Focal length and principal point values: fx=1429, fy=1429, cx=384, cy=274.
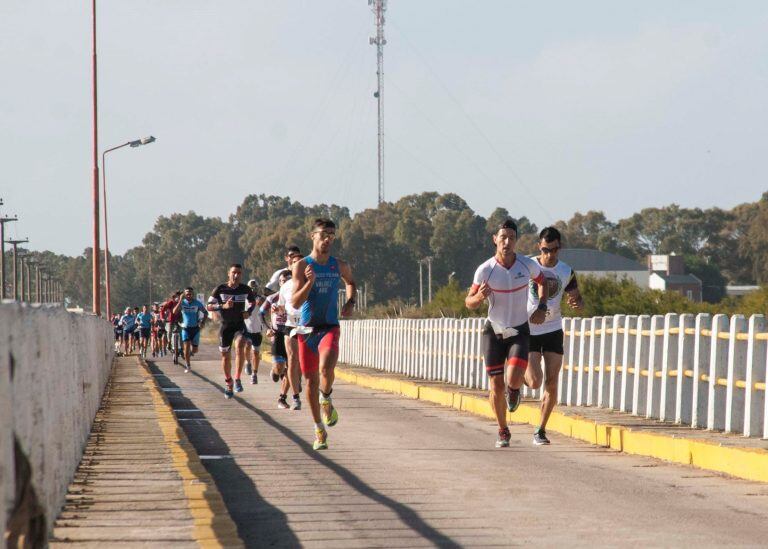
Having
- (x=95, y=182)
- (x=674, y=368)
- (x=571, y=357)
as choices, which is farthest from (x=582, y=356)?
(x=95, y=182)

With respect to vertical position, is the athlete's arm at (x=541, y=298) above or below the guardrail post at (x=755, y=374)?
above

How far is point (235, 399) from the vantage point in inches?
870

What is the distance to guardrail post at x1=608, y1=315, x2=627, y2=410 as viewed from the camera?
1731 cm

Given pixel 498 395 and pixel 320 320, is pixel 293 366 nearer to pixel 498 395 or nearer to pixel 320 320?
pixel 498 395

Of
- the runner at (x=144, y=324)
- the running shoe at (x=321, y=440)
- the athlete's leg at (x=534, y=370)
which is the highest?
the athlete's leg at (x=534, y=370)

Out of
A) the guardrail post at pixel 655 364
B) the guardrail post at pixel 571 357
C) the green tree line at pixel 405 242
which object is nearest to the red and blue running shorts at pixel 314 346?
the guardrail post at pixel 655 364

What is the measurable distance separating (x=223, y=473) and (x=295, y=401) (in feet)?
24.9

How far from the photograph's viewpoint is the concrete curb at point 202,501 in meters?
7.05

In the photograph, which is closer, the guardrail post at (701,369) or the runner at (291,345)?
the guardrail post at (701,369)

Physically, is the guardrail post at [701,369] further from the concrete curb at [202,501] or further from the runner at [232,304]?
the runner at [232,304]

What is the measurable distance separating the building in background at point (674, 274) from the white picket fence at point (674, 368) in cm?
10949

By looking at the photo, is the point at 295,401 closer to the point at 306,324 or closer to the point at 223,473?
the point at 306,324

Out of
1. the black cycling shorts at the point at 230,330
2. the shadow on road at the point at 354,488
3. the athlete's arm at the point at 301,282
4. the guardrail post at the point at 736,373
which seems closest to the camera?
the shadow on road at the point at 354,488

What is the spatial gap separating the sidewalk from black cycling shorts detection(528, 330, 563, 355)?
11.1 ft
